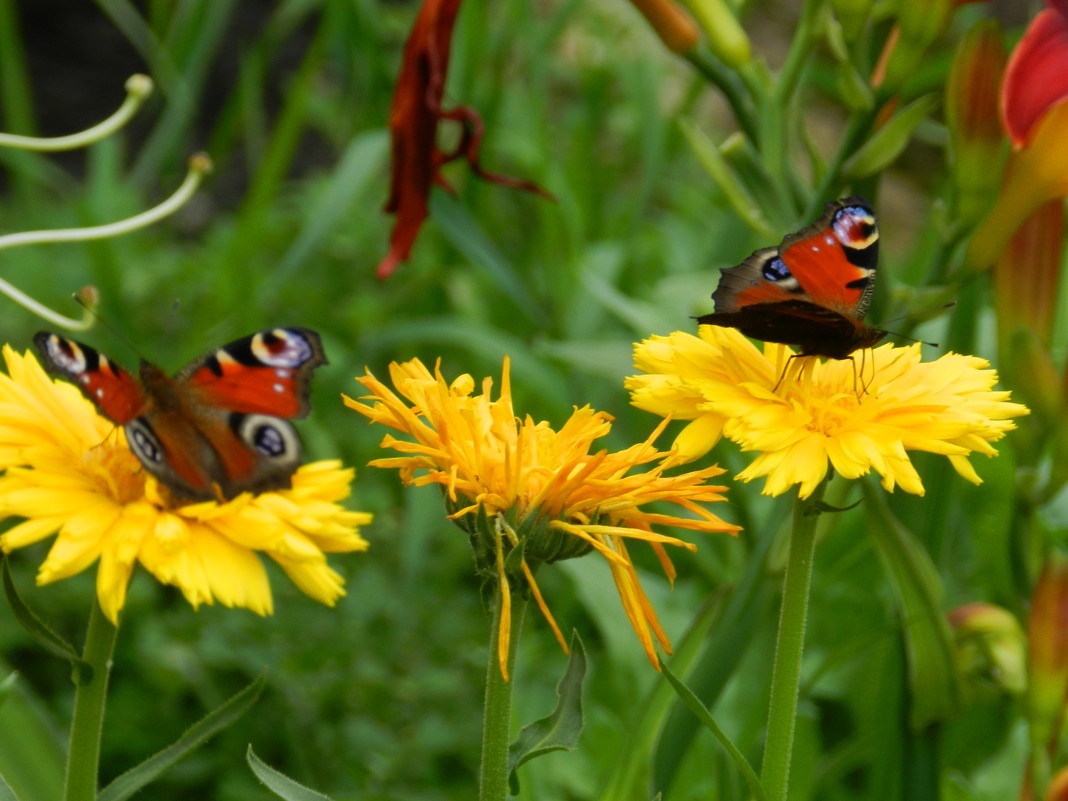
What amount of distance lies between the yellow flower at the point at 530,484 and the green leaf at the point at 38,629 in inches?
5.0

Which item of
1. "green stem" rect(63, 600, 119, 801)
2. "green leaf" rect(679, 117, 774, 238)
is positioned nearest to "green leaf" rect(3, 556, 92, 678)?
"green stem" rect(63, 600, 119, 801)

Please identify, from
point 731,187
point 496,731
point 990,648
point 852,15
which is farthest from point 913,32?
point 496,731

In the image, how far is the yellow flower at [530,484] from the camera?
41 cm

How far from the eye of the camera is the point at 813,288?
19.6 inches

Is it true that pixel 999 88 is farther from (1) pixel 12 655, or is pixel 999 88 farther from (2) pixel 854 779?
(1) pixel 12 655

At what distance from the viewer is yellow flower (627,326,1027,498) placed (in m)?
0.40

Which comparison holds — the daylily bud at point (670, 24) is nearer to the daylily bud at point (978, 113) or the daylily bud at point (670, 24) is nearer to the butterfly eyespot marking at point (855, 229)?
the daylily bud at point (978, 113)

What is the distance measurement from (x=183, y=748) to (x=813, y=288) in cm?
31

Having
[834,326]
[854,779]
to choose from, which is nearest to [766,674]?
[854,779]

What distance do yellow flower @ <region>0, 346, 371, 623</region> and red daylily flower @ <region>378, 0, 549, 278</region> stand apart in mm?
282

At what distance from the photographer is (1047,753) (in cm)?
69

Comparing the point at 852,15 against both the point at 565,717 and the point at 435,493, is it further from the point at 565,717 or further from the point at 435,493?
the point at 435,493

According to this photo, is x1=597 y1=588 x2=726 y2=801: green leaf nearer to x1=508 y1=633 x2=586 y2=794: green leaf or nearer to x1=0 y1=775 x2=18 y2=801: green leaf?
x1=508 y1=633 x2=586 y2=794: green leaf

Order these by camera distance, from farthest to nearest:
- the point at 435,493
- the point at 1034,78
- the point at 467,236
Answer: the point at 435,493
the point at 467,236
the point at 1034,78
